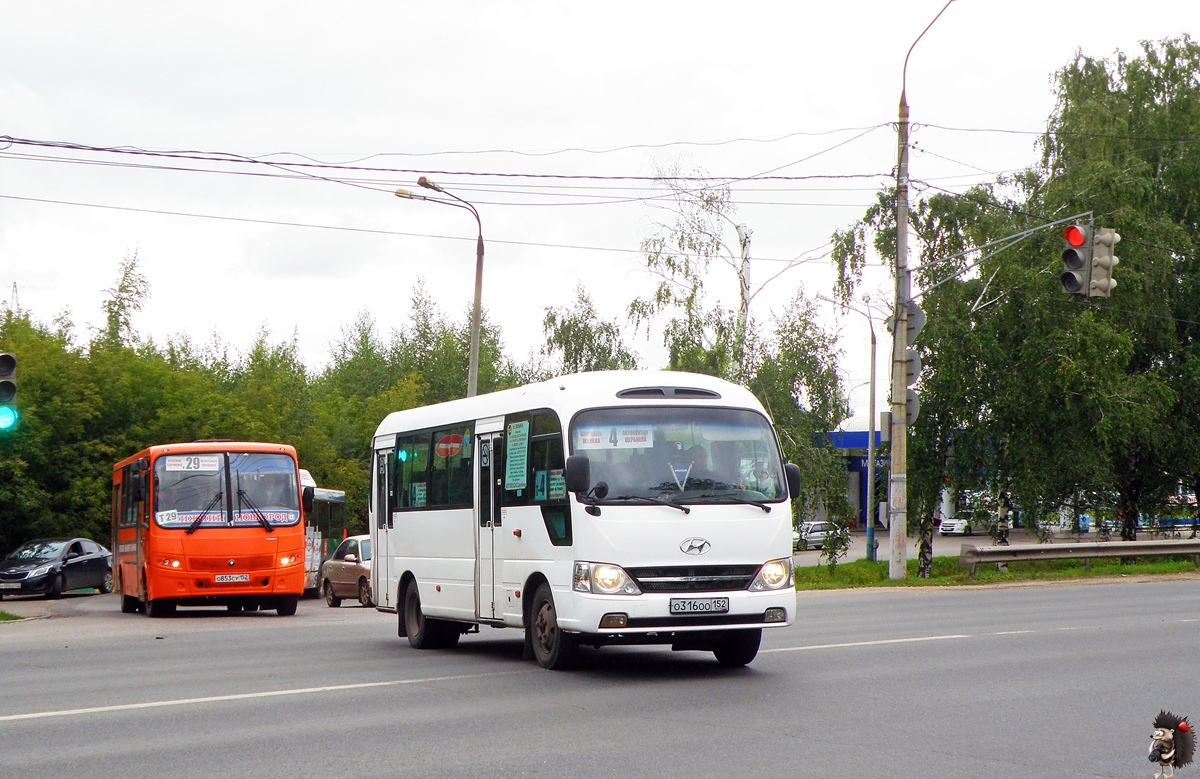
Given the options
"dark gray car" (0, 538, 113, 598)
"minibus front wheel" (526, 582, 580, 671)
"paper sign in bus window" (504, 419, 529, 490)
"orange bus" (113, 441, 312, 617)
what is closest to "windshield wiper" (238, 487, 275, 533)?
"orange bus" (113, 441, 312, 617)

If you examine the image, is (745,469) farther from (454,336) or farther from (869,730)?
(454,336)

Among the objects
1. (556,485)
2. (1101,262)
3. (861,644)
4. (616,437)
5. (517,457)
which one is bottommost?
(861,644)

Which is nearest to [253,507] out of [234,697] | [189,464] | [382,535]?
[189,464]

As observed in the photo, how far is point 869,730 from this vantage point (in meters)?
8.22

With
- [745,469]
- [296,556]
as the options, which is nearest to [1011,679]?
[745,469]

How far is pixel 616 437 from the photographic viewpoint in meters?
11.6

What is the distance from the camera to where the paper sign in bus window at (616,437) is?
11.6 meters

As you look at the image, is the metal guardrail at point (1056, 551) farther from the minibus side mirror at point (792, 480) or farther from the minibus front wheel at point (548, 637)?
the minibus front wheel at point (548, 637)

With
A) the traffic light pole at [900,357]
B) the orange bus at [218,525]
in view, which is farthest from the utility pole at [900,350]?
the orange bus at [218,525]

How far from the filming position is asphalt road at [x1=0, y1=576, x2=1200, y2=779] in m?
7.32

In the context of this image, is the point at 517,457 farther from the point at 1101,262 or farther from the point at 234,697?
the point at 1101,262

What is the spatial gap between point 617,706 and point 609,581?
1.66m

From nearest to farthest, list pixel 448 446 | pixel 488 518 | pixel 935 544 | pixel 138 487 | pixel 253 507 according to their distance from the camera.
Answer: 1. pixel 488 518
2. pixel 448 446
3. pixel 138 487
4. pixel 253 507
5. pixel 935 544

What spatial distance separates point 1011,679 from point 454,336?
68.2 meters
